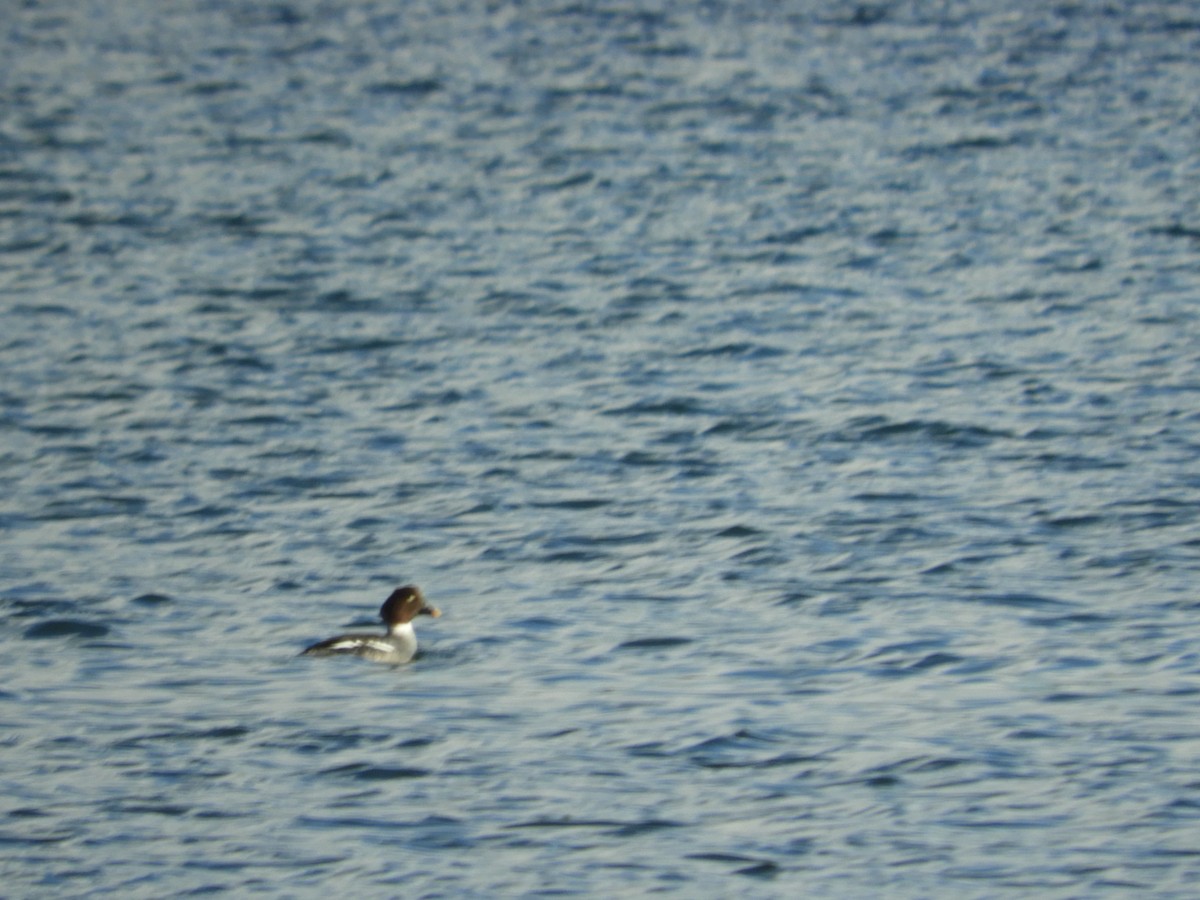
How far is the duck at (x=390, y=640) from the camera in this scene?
1434 centimetres

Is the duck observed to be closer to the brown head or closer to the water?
the brown head

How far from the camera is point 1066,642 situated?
14.6 metres

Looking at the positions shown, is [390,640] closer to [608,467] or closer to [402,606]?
[402,606]

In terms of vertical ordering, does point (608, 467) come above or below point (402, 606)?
above

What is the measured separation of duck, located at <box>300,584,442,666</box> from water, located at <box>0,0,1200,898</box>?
0.14 metres

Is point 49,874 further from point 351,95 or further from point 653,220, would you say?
point 351,95

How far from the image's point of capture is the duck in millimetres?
14344

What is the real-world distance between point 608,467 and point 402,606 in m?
4.98

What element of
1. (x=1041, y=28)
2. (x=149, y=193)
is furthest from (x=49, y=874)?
(x=1041, y=28)

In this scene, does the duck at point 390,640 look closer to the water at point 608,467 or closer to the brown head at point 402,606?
the brown head at point 402,606

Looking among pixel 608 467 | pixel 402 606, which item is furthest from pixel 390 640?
pixel 608 467

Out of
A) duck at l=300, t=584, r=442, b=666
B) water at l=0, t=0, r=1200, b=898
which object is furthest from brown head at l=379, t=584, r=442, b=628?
water at l=0, t=0, r=1200, b=898

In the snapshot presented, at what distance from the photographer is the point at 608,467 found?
768 inches

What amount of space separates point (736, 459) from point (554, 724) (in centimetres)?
671
